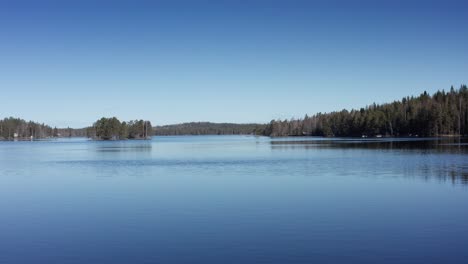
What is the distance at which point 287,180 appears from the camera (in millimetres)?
34000

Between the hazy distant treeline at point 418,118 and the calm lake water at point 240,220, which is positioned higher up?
the hazy distant treeline at point 418,118

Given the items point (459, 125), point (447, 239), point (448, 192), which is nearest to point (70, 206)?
point (447, 239)

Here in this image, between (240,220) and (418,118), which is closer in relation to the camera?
(240,220)

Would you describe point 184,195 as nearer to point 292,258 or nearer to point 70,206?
point 70,206

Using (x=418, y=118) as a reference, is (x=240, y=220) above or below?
below

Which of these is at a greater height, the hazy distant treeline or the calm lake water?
the hazy distant treeline

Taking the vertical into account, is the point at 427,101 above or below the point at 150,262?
above

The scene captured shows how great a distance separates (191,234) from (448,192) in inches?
660

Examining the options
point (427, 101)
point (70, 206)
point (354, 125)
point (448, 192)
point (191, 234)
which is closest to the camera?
point (191, 234)

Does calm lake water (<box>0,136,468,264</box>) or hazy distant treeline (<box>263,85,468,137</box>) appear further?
hazy distant treeline (<box>263,85,468,137</box>)

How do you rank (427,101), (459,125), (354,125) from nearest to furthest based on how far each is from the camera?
(459,125), (427,101), (354,125)

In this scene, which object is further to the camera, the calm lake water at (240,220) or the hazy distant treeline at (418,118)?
the hazy distant treeline at (418,118)

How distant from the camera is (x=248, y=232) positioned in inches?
682

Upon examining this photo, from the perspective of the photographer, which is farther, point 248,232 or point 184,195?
point 184,195
